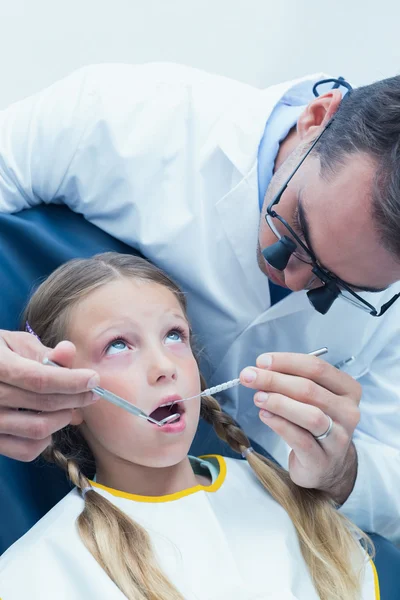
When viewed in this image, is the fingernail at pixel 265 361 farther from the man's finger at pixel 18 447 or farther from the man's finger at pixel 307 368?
the man's finger at pixel 18 447

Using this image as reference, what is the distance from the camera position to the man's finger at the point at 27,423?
3.73 feet

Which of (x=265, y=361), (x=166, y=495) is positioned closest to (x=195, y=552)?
(x=166, y=495)

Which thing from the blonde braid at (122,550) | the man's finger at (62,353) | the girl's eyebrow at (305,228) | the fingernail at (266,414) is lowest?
the blonde braid at (122,550)

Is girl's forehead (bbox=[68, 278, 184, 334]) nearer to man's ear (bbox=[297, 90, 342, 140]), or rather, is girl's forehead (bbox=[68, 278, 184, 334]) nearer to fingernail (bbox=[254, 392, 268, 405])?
fingernail (bbox=[254, 392, 268, 405])

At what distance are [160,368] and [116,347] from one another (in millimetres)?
105

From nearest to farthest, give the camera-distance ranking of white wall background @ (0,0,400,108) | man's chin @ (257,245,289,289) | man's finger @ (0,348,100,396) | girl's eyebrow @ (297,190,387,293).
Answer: man's finger @ (0,348,100,396), girl's eyebrow @ (297,190,387,293), man's chin @ (257,245,289,289), white wall background @ (0,0,400,108)

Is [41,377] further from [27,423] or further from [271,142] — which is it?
[271,142]

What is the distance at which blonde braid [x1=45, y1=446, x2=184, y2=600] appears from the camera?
A: 1.19 meters

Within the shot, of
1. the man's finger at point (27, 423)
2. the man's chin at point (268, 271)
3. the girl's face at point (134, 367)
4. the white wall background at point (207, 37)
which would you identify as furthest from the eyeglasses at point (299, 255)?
the white wall background at point (207, 37)

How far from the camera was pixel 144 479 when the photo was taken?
1.41 meters

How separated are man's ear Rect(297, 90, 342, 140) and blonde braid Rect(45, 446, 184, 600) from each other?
2.74 ft

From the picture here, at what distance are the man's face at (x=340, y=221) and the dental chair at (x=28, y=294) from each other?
498 mm

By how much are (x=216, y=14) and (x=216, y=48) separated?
0.12 meters

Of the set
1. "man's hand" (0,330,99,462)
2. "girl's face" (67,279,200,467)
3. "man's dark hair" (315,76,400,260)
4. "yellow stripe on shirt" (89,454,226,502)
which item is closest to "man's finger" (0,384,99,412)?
"man's hand" (0,330,99,462)
